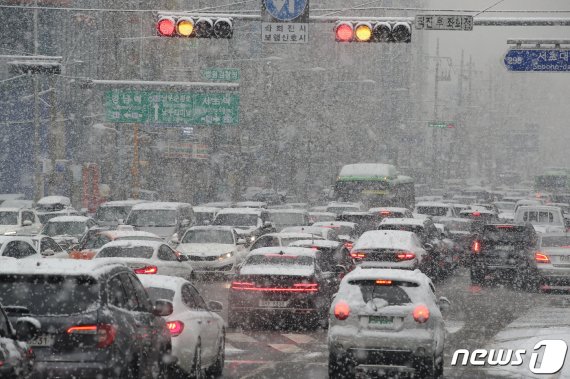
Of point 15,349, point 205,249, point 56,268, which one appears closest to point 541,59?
point 205,249

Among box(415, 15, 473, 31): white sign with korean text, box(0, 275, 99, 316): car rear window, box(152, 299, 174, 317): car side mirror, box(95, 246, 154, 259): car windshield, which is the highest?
box(415, 15, 473, 31): white sign with korean text

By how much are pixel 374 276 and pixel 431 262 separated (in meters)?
16.8

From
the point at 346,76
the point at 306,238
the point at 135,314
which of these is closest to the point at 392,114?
the point at 346,76

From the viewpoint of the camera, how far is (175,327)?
14.0 m

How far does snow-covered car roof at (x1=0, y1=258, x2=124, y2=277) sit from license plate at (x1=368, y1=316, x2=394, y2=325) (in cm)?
478

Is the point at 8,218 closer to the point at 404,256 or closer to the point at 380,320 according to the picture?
the point at 404,256

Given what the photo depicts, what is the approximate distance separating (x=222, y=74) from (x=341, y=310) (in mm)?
40918

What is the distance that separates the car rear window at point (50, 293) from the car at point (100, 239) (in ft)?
58.6

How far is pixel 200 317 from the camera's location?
48.4 ft

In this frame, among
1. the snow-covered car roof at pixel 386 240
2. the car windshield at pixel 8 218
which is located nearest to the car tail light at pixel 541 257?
the snow-covered car roof at pixel 386 240

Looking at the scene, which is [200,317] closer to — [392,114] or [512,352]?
[512,352]

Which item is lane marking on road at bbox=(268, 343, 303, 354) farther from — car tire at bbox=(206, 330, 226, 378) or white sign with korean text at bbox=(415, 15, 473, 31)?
white sign with korean text at bbox=(415, 15, 473, 31)

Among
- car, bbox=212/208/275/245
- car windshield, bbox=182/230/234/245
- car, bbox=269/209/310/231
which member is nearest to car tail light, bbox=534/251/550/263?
car windshield, bbox=182/230/234/245

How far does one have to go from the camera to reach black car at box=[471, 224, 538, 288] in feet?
106
